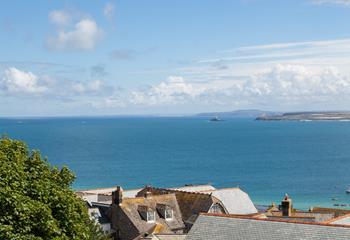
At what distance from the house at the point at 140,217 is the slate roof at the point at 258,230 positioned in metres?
20.2

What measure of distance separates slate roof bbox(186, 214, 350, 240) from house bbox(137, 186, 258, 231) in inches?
949

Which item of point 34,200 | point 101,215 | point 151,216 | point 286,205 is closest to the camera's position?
point 34,200

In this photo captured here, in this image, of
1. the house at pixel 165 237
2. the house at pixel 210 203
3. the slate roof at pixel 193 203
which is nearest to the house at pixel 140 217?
the slate roof at pixel 193 203

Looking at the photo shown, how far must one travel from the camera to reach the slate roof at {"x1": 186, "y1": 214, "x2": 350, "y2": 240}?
31.0 metres

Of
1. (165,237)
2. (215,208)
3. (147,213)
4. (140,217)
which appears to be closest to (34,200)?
(165,237)

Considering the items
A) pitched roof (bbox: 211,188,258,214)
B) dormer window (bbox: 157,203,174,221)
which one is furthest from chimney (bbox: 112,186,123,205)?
pitched roof (bbox: 211,188,258,214)

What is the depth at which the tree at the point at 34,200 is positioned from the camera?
1091 inches

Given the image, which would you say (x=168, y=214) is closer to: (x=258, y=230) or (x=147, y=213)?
(x=147, y=213)

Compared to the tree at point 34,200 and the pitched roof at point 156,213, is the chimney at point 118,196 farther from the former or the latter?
the tree at point 34,200

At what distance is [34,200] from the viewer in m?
29.2

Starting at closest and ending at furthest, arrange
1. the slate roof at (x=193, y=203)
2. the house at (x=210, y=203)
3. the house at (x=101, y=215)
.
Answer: the house at (x=101, y=215), the slate roof at (x=193, y=203), the house at (x=210, y=203)

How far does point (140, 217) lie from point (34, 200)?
2943cm

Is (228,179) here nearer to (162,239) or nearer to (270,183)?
(270,183)

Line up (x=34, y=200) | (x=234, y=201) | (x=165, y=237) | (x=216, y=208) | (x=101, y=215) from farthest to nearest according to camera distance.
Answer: (x=234, y=201)
(x=216, y=208)
(x=101, y=215)
(x=165, y=237)
(x=34, y=200)
